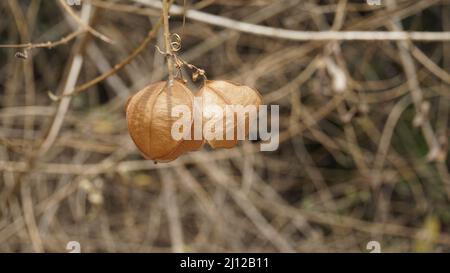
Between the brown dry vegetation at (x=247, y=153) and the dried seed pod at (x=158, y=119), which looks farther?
the brown dry vegetation at (x=247, y=153)

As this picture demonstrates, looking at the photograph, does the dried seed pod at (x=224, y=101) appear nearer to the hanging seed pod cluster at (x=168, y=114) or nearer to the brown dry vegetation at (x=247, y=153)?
the hanging seed pod cluster at (x=168, y=114)

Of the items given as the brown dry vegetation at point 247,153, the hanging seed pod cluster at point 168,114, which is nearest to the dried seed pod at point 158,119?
the hanging seed pod cluster at point 168,114

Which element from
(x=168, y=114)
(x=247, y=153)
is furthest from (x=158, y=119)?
(x=247, y=153)

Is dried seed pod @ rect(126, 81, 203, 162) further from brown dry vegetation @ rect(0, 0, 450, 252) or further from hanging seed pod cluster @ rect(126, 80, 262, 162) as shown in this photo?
brown dry vegetation @ rect(0, 0, 450, 252)

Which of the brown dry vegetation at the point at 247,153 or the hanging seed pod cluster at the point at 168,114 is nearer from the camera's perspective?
the hanging seed pod cluster at the point at 168,114

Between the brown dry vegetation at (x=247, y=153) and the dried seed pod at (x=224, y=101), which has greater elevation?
the brown dry vegetation at (x=247, y=153)

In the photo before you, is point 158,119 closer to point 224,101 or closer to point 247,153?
point 224,101
